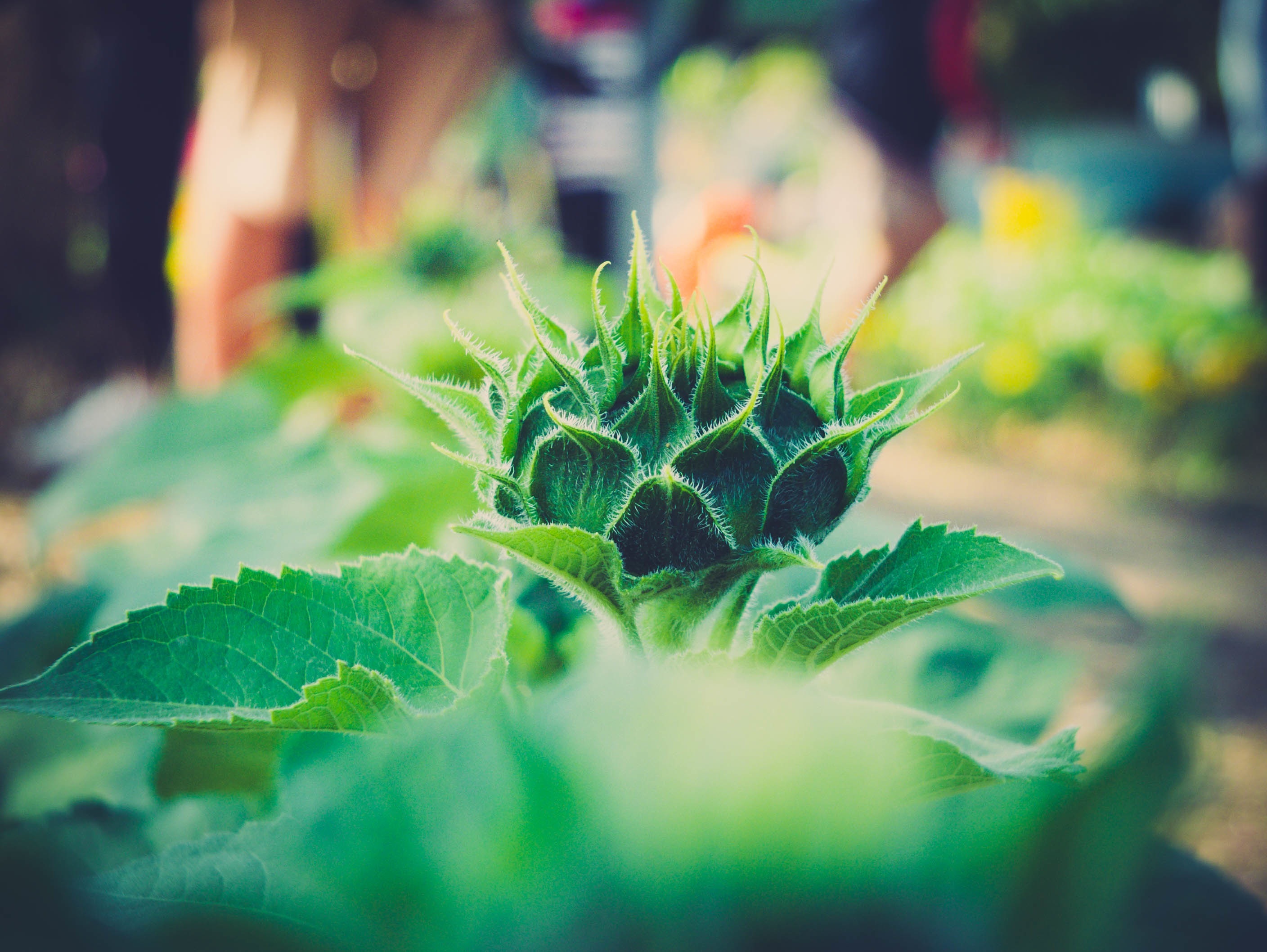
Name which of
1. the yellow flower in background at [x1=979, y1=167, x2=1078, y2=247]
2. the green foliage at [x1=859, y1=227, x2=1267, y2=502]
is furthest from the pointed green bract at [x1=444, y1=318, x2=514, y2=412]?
the yellow flower in background at [x1=979, y1=167, x2=1078, y2=247]

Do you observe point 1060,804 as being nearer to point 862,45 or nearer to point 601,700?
point 601,700

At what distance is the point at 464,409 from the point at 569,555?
0.39 feet

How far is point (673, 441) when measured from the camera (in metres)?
0.46

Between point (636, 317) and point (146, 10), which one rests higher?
point (146, 10)

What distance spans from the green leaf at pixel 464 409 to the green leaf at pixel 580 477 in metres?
0.04

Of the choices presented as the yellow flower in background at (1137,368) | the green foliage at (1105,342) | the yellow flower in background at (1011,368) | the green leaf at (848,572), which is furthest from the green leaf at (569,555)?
the yellow flower in background at (1011,368)

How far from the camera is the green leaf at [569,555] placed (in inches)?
16.5

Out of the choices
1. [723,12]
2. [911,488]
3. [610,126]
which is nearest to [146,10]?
[610,126]

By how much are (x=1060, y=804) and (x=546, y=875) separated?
14 cm

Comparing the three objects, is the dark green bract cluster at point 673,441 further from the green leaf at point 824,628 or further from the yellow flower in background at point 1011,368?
the yellow flower in background at point 1011,368

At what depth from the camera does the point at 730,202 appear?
7109 millimetres

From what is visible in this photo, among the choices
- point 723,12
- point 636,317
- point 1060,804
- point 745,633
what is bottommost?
point 1060,804

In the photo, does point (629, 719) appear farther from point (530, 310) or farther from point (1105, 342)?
A: point (1105, 342)

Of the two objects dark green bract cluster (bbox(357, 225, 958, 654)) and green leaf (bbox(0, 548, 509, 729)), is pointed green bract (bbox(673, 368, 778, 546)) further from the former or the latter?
green leaf (bbox(0, 548, 509, 729))
